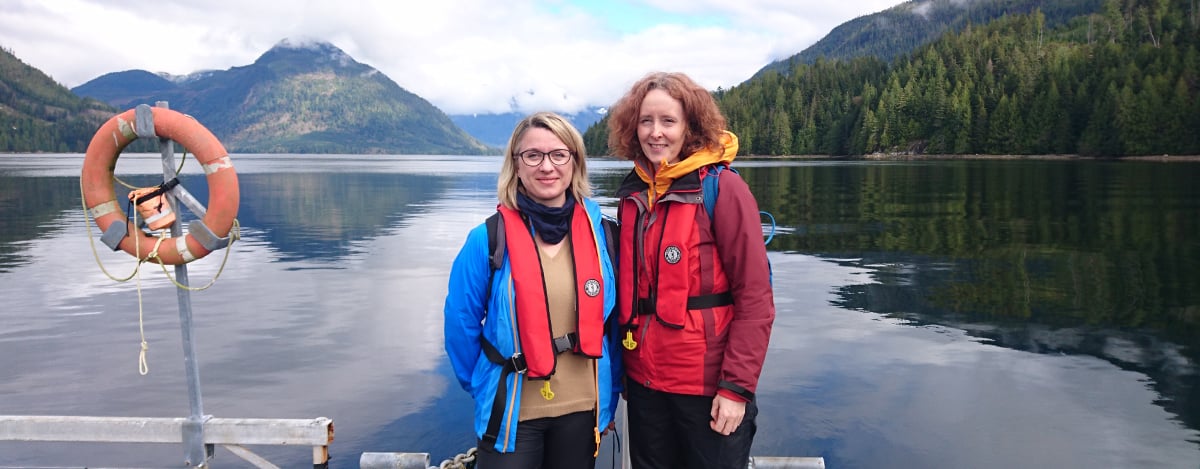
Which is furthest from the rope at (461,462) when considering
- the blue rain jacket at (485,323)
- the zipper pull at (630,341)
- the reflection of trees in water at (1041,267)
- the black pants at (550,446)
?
the reflection of trees in water at (1041,267)

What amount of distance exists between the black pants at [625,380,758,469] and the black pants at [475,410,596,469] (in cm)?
34

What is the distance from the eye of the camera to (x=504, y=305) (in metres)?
3.80

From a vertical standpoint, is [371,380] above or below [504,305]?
below

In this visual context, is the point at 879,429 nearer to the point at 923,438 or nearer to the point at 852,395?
the point at 923,438

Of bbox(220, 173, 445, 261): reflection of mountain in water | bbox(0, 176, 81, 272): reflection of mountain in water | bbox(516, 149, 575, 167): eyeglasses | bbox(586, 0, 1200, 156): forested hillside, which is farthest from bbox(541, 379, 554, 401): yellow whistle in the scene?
bbox(586, 0, 1200, 156): forested hillside

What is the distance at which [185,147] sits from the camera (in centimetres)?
534

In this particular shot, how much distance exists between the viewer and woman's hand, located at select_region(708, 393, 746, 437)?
380cm

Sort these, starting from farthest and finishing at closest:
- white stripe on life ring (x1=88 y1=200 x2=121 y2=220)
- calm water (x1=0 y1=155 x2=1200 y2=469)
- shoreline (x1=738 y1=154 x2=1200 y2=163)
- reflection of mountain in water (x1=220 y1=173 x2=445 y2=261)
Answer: shoreline (x1=738 y1=154 x2=1200 y2=163)
reflection of mountain in water (x1=220 y1=173 x2=445 y2=261)
calm water (x1=0 y1=155 x2=1200 y2=469)
white stripe on life ring (x1=88 y1=200 x2=121 y2=220)

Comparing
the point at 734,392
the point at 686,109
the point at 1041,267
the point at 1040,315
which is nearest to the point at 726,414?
the point at 734,392

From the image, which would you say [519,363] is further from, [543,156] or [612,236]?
[543,156]

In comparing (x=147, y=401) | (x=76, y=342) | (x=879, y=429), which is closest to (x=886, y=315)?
(x=879, y=429)

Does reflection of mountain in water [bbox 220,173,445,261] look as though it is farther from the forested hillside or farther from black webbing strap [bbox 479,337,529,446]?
the forested hillside

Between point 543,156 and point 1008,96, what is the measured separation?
489 feet

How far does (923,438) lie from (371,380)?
274 inches
